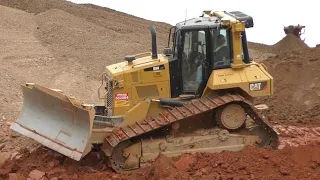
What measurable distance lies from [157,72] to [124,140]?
4.12 ft

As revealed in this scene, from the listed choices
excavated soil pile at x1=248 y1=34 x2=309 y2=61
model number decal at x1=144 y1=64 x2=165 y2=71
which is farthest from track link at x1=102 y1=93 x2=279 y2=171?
excavated soil pile at x1=248 y1=34 x2=309 y2=61

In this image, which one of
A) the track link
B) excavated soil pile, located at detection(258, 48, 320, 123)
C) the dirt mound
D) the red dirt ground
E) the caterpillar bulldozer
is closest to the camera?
the red dirt ground

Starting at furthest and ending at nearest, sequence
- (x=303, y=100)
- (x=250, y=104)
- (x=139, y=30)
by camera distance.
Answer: (x=139, y=30), (x=303, y=100), (x=250, y=104)

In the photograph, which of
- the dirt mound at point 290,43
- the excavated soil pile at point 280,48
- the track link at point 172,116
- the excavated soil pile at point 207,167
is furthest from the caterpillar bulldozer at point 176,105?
the dirt mound at point 290,43

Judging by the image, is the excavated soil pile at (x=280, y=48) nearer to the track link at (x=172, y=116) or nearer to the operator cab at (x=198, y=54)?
the operator cab at (x=198, y=54)

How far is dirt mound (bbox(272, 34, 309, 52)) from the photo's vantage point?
26.4 metres

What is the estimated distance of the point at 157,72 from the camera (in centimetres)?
1001

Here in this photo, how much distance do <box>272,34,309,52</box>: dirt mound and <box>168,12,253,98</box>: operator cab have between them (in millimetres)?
16734

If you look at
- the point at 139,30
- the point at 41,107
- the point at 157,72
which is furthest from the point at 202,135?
the point at 139,30

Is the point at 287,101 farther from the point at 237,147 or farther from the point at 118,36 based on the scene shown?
the point at 118,36

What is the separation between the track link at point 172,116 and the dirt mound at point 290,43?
17.0 meters

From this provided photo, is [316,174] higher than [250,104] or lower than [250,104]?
lower

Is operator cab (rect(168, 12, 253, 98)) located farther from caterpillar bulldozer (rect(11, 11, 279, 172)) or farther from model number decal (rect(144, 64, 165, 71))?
model number decal (rect(144, 64, 165, 71))

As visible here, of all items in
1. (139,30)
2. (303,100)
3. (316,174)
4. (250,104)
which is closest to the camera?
(316,174)
